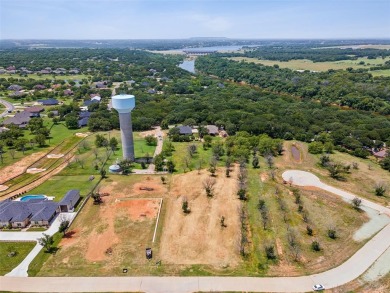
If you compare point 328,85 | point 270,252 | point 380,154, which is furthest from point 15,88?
point 380,154

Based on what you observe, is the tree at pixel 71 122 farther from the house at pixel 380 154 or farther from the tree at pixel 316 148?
the house at pixel 380 154

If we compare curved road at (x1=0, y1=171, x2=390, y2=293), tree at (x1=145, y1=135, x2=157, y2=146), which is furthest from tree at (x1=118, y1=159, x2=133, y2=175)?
curved road at (x1=0, y1=171, x2=390, y2=293)

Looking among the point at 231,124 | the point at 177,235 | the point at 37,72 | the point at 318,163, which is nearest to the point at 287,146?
the point at 318,163

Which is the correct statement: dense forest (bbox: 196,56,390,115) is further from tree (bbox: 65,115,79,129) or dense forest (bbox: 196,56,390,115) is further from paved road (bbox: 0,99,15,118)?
paved road (bbox: 0,99,15,118)

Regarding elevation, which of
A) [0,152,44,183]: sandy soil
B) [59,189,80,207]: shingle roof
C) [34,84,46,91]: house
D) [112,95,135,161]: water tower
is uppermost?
[112,95,135,161]: water tower

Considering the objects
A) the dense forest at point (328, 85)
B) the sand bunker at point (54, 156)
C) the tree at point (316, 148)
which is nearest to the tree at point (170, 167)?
the sand bunker at point (54, 156)
